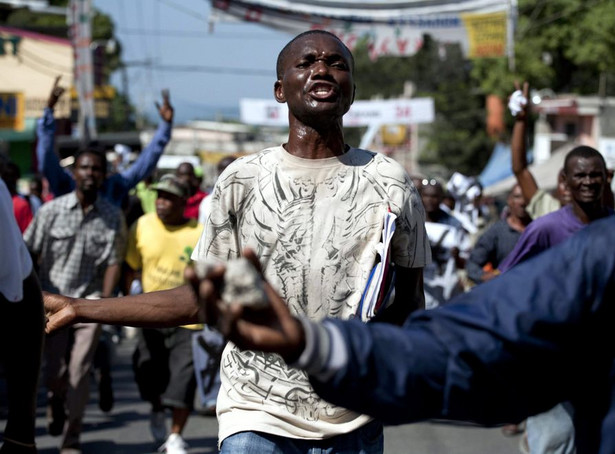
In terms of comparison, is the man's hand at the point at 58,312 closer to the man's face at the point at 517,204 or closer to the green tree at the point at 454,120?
the man's face at the point at 517,204

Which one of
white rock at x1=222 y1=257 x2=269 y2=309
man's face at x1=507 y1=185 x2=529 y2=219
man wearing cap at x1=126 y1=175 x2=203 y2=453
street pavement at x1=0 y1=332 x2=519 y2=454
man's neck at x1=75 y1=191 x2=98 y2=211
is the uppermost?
white rock at x1=222 y1=257 x2=269 y2=309

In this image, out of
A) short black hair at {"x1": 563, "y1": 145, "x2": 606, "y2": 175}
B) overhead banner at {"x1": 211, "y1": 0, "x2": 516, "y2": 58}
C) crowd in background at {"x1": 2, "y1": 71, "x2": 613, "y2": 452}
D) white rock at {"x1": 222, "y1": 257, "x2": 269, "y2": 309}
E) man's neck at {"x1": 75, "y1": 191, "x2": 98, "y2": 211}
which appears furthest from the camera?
overhead banner at {"x1": 211, "y1": 0, "x2": 516, "y2": 58}

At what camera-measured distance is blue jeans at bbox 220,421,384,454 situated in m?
3.38

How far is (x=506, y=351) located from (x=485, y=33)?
2060cm

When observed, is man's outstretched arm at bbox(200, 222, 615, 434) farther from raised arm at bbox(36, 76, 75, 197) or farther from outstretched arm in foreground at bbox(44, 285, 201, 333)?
raised arm at bbox(36, 76, 75, 197)

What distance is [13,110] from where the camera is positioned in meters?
20.3

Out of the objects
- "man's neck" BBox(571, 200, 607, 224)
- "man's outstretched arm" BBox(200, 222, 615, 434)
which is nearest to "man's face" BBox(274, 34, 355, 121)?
"man's outstretched arm" BBox(200, 222, 615, 434)

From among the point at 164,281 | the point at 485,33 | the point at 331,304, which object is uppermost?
the point at 485,33

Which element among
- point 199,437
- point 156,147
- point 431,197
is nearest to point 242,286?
point 199,437

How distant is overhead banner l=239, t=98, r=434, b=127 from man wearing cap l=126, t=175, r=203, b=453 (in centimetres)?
1510

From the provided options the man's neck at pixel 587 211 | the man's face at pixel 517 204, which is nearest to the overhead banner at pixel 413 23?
the man's face at pixel 517 204

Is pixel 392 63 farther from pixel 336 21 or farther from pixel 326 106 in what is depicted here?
pixel 326 106

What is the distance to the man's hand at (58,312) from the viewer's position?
323cm

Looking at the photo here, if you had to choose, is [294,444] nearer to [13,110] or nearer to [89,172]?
[89,172]
